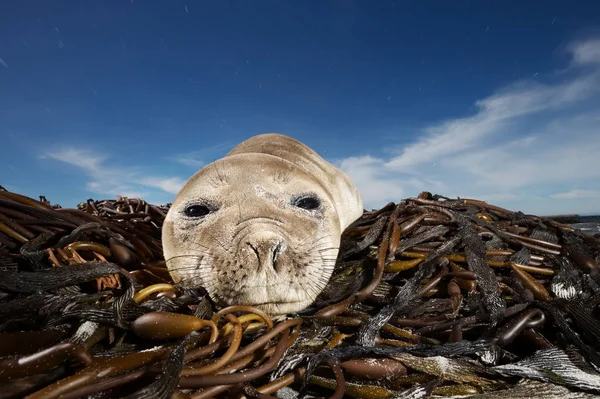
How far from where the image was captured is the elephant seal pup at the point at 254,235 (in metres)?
1.91

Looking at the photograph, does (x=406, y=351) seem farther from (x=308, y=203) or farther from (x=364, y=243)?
(x=308, y=203)

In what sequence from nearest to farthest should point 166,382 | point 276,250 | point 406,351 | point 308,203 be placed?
1. point 166,382
2. point 406,351
3. point 276,250
4. point 308,203

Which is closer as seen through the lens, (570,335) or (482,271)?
(570,335)

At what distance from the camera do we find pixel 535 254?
2.77 m

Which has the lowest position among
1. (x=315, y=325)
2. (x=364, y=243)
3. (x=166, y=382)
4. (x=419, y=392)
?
(x=419, y=392)

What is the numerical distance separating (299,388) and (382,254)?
3.12ft

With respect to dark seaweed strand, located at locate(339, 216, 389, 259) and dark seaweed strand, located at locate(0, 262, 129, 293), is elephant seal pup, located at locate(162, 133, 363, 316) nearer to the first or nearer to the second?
dark seaweed strand, located at locate(339, 216, 389, 259)

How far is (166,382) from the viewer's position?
3.86 feet

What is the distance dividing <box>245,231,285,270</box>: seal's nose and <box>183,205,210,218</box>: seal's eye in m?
0.63

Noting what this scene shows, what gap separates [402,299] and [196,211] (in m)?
1.36

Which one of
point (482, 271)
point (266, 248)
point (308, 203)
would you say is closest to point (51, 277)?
point (266, 248)

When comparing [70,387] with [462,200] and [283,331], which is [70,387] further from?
[462,200]

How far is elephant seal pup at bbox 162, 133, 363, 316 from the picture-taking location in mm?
1905

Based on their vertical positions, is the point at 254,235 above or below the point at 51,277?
above
